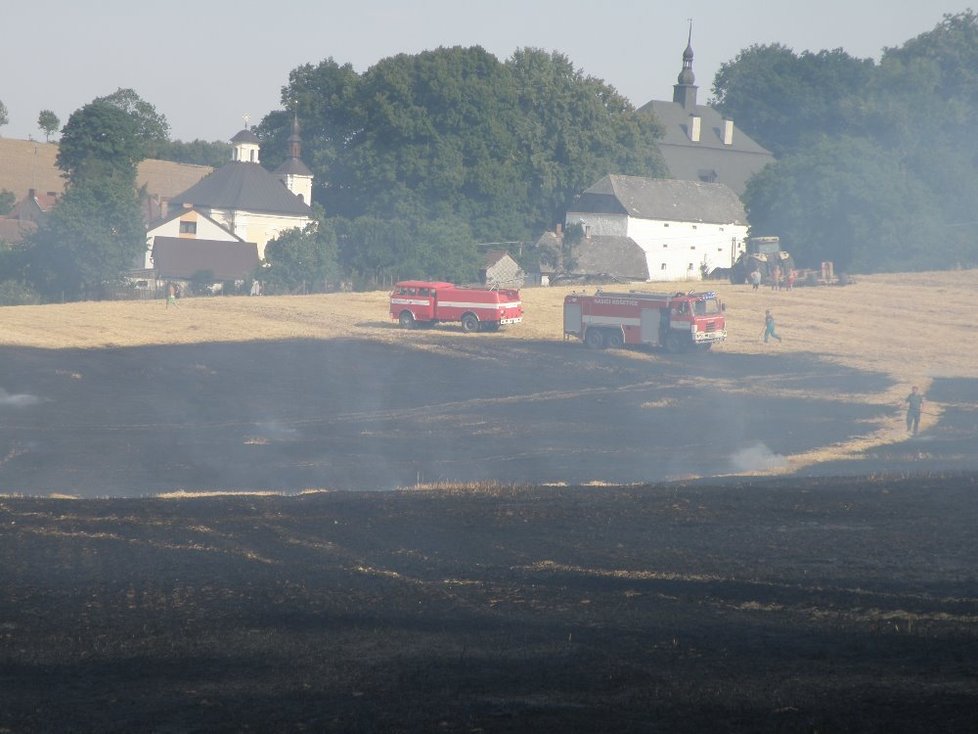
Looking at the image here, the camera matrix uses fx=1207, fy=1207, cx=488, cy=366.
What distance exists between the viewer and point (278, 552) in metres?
14.9

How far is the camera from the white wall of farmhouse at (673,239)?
98.4m

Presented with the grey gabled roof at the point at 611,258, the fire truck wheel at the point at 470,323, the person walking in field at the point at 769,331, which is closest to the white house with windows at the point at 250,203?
the grey gabled roof at the point at 611,258

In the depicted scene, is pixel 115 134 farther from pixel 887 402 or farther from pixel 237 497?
pixel 237 497

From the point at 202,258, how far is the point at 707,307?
52612mm

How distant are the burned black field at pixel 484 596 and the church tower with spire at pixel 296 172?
82.4 meters

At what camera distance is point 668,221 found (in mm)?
99812

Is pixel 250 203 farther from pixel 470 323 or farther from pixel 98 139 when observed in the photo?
pixel 470 323

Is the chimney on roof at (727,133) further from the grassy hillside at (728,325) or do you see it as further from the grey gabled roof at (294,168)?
the grassy hillside at (728,325)

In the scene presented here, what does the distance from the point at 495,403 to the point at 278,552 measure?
74.7 feet

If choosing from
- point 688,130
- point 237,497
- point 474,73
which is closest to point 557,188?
point 474,73

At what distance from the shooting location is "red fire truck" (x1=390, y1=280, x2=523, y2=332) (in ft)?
172

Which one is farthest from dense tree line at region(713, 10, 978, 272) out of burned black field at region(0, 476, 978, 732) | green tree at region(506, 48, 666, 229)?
burned black field at region(0, 476, 978, 732)

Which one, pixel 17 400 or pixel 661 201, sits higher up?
pixel 661 201

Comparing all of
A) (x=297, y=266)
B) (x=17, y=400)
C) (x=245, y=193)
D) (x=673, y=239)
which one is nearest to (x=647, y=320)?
(x=17, y=400)
